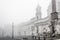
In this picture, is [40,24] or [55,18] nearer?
[55,18]

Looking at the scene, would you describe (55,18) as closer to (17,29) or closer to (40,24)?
(40,24)

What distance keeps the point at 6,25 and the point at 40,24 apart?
15.6m

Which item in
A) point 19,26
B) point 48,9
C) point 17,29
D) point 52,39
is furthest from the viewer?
point 19,26

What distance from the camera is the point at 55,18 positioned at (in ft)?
42.0

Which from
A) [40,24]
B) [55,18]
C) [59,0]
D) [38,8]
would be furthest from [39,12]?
[55,18]

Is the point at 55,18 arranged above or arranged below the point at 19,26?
below

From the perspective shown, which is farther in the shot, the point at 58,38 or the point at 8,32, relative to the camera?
the point at 8,32

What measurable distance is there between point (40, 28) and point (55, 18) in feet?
79.2

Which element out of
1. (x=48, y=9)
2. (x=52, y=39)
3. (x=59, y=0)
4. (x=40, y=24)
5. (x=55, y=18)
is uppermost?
(x=59, y=0)

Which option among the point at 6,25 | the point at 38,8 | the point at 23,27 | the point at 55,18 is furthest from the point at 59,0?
the point at 55,18

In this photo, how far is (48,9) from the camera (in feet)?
147

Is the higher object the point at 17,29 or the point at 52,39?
the point at 17,29

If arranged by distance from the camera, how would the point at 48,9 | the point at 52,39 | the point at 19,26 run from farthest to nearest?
the point at 19,26 → the point at 48,9 → the point at 52,39

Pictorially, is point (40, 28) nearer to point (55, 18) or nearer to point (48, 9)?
point (48, 9)
